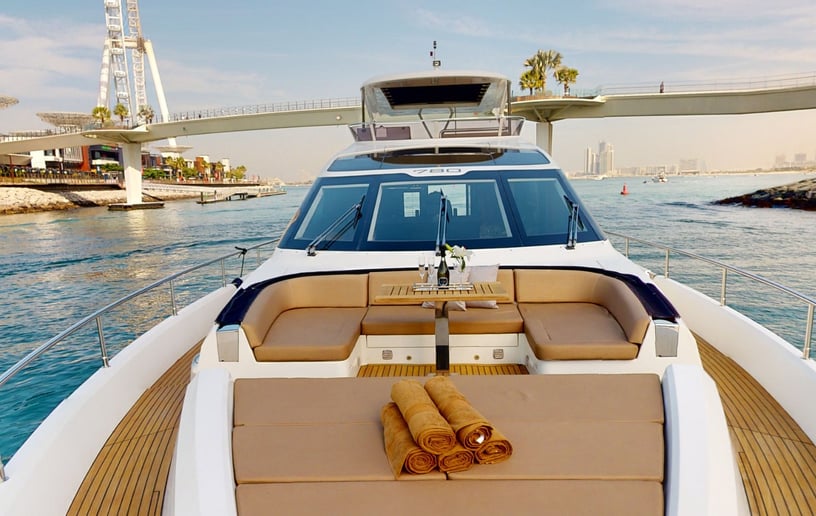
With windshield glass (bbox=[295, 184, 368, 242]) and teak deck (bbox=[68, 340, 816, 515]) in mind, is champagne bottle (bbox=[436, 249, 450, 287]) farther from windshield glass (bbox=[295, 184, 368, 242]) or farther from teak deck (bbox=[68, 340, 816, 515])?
windshield glass (bbox=[295, 184, 368, 242])

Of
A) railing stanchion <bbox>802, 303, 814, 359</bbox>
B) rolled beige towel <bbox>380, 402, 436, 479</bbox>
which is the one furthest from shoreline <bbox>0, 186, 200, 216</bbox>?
railing stanchion <bbox>802, 303, 814, 359</bbox>

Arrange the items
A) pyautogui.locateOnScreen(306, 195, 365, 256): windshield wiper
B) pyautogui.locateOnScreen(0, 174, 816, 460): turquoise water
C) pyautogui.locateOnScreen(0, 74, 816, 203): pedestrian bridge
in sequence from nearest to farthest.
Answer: pyautogui.locateOnScreen(306, 195, 365, 256): windshield wiper
pyautogui.locateOnScreen(0, 174, 816, 460): turquoise water
pyautogui.locateOnScreen(0, 74, 816, 203): pedestrian bridge

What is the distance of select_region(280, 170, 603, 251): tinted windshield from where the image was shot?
15.3ft

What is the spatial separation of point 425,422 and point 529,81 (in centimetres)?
5176

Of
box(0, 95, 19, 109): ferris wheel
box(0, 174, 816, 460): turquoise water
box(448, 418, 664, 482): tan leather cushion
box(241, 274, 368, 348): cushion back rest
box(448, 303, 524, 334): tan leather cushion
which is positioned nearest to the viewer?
box(448, 418, 664, 482): tan leather cushion

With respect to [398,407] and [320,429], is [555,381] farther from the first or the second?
[320,429]

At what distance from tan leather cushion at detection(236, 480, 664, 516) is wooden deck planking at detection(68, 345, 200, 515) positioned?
1098 mm

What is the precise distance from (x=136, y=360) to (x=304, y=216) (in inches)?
74.5

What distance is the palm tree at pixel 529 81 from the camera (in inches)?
1913

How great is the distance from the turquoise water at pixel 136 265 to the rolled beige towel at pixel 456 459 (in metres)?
6.63

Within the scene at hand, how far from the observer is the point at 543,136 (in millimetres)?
36875

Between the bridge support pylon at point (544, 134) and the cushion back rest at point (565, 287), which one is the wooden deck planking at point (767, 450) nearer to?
the cushion back rest at point (565, 287)

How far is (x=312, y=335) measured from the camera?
3.65m

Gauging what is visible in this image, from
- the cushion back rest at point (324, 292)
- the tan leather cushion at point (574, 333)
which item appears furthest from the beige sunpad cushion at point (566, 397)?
the cushion back rest at point (324, 292)
